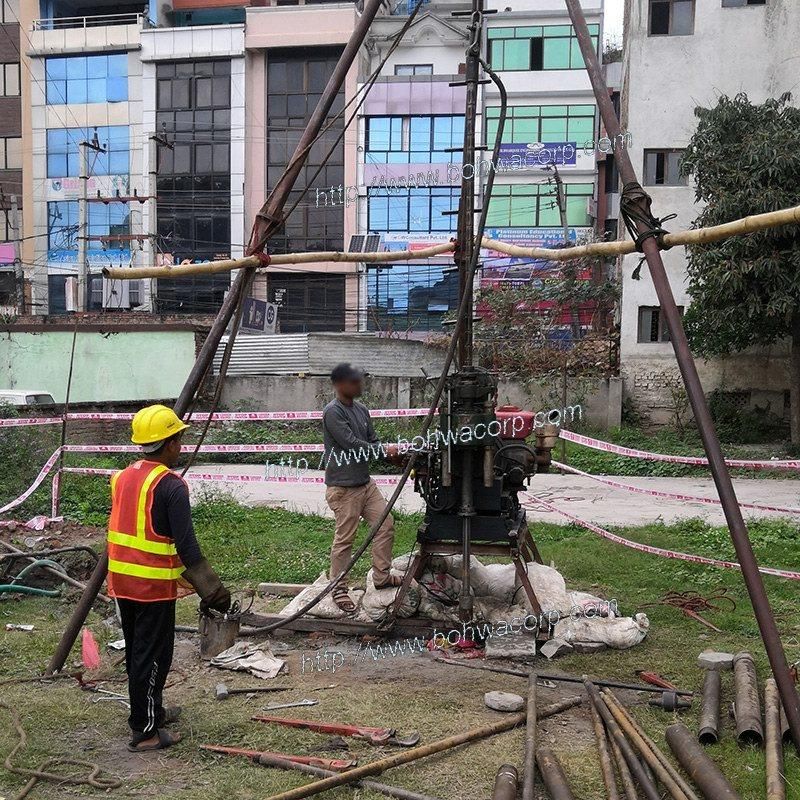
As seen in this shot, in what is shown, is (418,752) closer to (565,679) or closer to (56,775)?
(565,679)

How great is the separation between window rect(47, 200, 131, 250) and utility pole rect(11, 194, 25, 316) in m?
1.26

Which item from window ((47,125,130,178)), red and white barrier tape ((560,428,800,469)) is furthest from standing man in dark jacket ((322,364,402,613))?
window ((47,125,130,178))

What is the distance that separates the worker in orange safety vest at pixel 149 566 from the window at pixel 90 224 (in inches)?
1296

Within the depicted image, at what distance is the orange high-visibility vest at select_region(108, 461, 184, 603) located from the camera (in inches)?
172

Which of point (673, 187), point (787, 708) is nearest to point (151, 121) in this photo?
point (673, 187)

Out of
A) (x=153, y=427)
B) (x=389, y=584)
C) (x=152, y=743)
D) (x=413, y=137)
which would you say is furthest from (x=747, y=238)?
(x=413, y=137)

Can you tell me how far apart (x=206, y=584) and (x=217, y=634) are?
A: 3.35 feet

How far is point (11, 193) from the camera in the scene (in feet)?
Answer: 119

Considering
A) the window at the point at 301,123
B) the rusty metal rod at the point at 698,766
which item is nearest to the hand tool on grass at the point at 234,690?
the rusty metal rod at the point at 698,766

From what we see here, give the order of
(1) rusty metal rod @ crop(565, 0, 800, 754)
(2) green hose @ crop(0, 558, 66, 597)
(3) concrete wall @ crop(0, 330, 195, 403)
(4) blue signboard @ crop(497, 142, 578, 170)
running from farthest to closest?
(4) blue signboard @ crop(497, 142, 578, 170), (3) concrete wall @ crop(0, 330, 195, 403), (2) green hose @ crop(0, 558, 66, 597), (1) rusty metal rod @ crop(565, 0, 800, 754)

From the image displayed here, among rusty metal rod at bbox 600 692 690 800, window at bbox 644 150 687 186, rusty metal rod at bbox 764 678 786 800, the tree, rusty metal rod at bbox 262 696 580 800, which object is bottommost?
rusty metal rod at bbox 262 696 580 800

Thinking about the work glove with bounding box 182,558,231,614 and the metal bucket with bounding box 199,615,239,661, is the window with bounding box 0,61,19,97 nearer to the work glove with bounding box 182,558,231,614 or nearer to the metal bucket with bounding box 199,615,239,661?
the metal bucket with bounding box 199,615,239,661

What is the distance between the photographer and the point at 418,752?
4.07 m

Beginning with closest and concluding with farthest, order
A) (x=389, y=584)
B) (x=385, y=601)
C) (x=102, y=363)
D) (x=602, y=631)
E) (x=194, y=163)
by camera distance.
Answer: (x=602, y=631), (x=385, y=601), (x=389, y=584), (x=102, y=363), (x=194, y=163)
